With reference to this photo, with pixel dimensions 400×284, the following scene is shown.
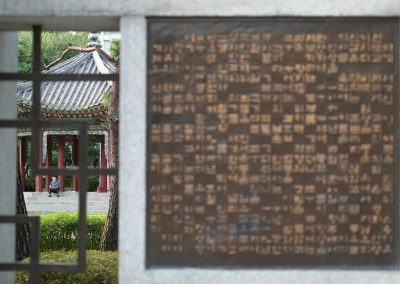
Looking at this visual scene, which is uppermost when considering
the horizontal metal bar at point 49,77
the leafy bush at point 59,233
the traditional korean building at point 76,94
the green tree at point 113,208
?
the traditional korean building at point 76,94

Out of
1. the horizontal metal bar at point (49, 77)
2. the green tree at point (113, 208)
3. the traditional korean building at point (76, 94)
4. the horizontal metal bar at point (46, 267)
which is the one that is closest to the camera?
the horizontal metal bar at point (46, 267)

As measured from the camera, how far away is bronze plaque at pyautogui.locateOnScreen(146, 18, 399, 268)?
3.75 m

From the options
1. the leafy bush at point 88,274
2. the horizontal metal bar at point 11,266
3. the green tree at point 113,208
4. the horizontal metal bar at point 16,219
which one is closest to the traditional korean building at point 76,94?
the green tree at point 113,208

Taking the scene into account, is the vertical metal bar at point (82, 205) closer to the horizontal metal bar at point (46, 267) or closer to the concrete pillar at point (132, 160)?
the horizontal metal bar at point (46, 267)

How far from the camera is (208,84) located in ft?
12.4

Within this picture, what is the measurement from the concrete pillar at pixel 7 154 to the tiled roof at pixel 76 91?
11.0m

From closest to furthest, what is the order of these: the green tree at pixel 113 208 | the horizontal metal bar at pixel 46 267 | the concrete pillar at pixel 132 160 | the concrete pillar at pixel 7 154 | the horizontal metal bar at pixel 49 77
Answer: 1. the concrete pillar at pixel 132 160
2. the horizontal metal bar at pixel 46 267
3. the horizontal metal bar at pixel 49 77
4. the concrete pillar at pixel 7 154
5. the green tree at pixel 113 208

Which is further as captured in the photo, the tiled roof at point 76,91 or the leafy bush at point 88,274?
the tiled roof at point 76,91

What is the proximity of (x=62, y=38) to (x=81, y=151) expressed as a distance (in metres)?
26.7

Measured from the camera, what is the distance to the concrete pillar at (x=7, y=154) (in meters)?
4.29

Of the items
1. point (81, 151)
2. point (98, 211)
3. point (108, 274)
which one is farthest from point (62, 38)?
point (81, 151)

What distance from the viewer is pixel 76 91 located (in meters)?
16.1

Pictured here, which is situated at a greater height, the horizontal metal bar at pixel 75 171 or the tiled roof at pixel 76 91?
the tiled roof at pixel 76 91

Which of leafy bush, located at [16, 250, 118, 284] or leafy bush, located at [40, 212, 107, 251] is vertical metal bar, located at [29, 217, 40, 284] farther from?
leafy bush, located at [40, 212, 107, 251]
